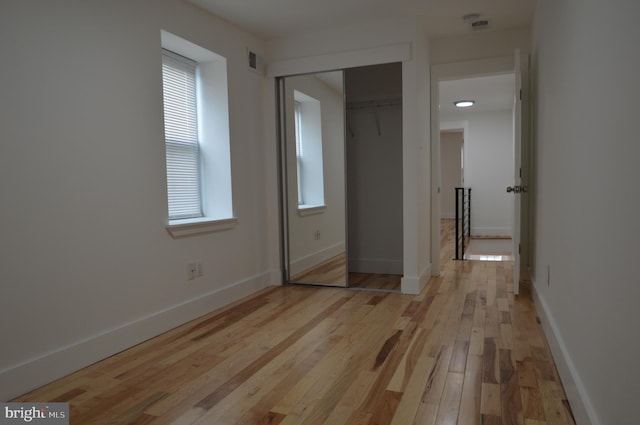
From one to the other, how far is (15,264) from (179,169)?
1540 millimetres

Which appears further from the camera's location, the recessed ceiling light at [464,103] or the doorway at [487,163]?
the doorway at [487,163]

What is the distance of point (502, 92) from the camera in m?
6.90

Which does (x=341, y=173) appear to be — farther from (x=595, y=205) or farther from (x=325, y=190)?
(x=595, y=205)

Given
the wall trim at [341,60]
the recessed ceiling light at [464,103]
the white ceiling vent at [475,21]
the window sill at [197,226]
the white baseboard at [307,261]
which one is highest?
the white ceiling vent at [475,21]

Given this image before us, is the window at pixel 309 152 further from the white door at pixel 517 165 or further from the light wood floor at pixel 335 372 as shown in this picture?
the white door at pixel 517 165

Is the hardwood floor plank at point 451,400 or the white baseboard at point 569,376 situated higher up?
the white baseboard at point 569,376

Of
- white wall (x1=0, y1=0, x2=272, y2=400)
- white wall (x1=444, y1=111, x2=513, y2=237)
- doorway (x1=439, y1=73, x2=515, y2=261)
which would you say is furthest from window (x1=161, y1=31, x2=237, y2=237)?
white wall (x1=444, y1=111, x2=513, y2=237)

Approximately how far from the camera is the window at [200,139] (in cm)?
345

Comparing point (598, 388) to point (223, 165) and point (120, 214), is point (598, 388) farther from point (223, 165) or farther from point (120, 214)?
point (223, 165)

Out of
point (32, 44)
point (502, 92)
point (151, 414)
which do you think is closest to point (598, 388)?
point (151, 414)

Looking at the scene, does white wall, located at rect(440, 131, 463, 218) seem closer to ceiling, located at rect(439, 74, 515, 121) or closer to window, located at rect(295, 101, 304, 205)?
ceiling, located at rect(439, 74, 515, 121)

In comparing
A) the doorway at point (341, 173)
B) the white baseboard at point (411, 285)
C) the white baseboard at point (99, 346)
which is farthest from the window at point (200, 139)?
the white baseboard at point (411, 285)

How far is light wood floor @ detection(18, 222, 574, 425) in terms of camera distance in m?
1.86

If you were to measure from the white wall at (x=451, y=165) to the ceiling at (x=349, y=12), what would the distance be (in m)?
8.96
